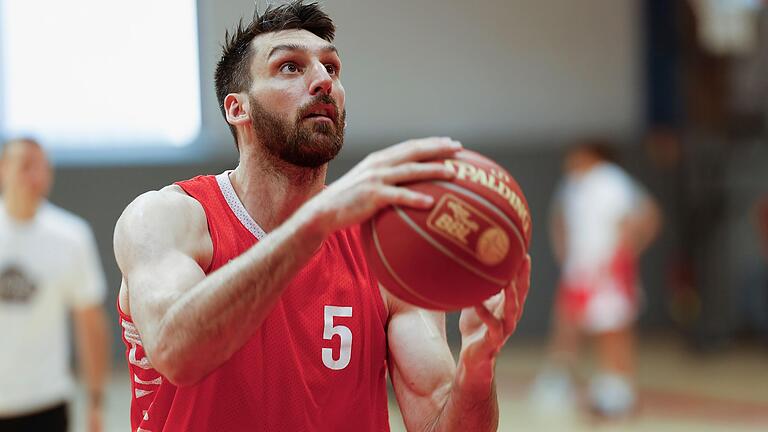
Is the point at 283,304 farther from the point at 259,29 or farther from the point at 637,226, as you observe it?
the point at 637,226

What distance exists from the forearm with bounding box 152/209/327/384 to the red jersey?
1.41ft

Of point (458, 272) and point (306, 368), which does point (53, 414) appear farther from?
point (458, 272)

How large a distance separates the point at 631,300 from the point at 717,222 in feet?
12.0

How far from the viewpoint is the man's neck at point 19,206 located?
16.4 ft

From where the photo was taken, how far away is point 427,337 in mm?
2805

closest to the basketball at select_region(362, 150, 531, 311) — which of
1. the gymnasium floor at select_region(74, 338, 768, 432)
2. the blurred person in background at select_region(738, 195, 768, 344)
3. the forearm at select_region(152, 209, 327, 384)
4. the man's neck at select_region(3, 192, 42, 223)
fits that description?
the forearm at select_region(152, 209, 327, 384)

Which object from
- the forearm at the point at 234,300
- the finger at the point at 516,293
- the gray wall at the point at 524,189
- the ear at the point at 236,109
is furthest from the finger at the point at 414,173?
the gray wall at the point at 524,189

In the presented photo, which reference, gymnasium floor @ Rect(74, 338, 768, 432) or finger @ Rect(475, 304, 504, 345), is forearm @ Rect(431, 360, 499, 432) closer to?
finger @ Rect(475, 304, 504, 345)

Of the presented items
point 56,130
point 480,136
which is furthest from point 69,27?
point 480,136

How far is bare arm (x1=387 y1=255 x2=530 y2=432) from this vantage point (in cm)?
250

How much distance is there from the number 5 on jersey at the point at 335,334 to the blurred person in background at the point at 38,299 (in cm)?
260

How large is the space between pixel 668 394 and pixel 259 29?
7.46m

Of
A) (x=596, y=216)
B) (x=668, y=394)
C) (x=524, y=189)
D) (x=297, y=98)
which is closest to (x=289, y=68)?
(x=297, y=98)

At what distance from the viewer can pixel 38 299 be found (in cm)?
498
